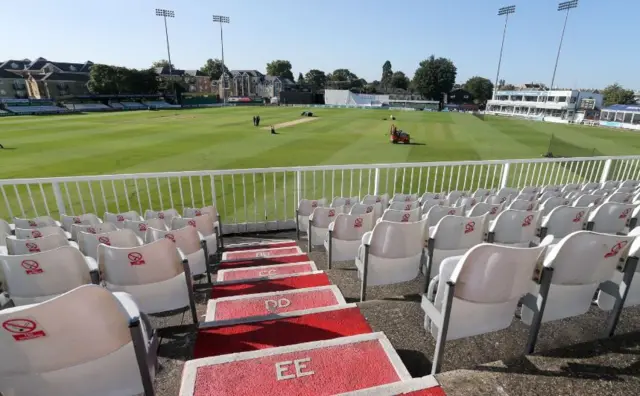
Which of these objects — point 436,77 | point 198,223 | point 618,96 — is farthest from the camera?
point 436,77

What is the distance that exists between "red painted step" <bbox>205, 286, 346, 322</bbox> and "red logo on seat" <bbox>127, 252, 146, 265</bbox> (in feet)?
2.18

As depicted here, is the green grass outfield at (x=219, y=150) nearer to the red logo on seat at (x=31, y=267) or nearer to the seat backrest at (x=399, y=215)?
the seat backrest at (x=399, y=215)

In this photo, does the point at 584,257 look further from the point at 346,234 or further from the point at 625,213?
the point at 625,213

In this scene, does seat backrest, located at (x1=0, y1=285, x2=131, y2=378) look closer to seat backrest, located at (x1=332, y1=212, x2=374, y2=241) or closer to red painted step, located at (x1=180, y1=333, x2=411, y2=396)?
red painted step, located at (x1=180, y1=333, x2=411, y2=396)

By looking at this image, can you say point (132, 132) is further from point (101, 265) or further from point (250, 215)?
point (101, 265)

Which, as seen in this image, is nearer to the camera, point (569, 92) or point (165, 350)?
point (165, 350)

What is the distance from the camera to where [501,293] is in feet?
6.17

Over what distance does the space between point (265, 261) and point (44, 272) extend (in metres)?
2.31

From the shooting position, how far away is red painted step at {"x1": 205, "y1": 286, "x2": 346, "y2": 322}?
2.56 meters

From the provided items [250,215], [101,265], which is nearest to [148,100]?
[250,215]

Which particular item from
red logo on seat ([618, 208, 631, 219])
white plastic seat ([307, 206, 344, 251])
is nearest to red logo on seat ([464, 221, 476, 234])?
white plastic seat ([307, 206, 344, 251])

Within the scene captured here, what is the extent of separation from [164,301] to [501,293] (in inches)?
93.0

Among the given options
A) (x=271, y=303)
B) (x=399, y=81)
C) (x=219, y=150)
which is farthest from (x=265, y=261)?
(x=399, y=81)

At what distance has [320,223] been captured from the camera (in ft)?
13.9
